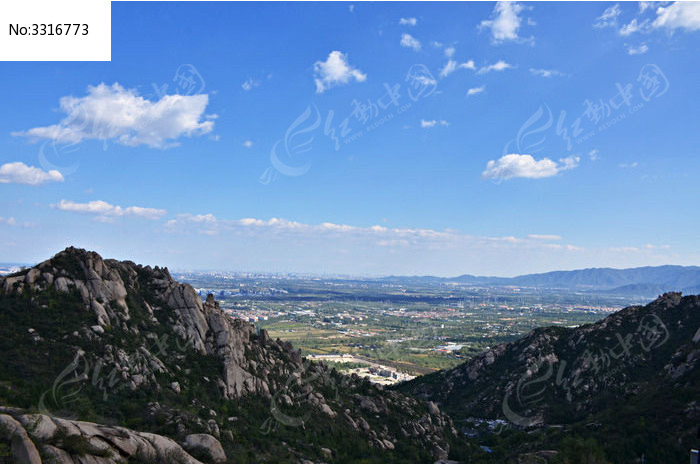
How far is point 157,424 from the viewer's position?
43812 mm

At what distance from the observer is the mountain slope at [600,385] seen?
60.5 meters

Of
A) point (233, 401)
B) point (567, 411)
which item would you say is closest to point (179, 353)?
point (233, 401)

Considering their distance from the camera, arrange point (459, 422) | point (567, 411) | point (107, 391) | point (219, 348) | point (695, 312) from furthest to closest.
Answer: point (695, 312), point (459, 422), point (567, 411), point (219, 348), point (107, 391)

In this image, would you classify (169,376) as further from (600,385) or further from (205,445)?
(600,385)

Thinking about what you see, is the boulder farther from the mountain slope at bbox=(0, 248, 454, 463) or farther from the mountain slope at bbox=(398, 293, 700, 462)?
the mountain slope at bbox=(398, 293, 700, 462)

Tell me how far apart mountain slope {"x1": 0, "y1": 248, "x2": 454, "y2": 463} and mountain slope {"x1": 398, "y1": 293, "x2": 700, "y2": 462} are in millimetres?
19932

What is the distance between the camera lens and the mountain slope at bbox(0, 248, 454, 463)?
1795 inches

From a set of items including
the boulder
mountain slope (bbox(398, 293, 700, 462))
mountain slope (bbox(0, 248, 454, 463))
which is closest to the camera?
the boulder

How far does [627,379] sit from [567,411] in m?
13.9

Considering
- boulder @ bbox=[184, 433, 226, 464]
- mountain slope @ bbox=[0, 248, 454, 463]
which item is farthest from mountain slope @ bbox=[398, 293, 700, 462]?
boulder @ bbox=[184, 433, 226, 464]

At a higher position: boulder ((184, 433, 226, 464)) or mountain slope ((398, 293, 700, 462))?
boulder ((184, 433, 226, 464))

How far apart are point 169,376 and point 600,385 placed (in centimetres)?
8123

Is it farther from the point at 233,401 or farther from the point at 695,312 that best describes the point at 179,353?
the point at 695,312

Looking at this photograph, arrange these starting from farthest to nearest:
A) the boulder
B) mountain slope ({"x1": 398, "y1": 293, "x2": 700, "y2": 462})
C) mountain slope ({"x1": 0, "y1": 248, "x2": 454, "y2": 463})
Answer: mountain slope ({"x1": 398, "y1": 293, "x2": 700, "y2": 462}) → mountain slope ({"x1": 0, "y1": 248, "x2": 454, "y2": 463}) → the boulder
